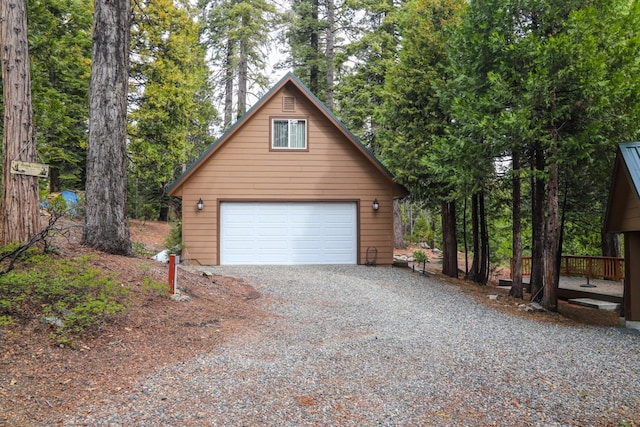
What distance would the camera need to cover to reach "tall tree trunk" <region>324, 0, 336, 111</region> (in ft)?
66.9

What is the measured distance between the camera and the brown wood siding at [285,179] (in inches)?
523

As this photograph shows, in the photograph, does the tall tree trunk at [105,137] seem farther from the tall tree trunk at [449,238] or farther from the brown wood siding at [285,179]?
the tall tree trunk at [449,238]

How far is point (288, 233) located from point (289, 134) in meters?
3.13

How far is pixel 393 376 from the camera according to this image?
4559mm

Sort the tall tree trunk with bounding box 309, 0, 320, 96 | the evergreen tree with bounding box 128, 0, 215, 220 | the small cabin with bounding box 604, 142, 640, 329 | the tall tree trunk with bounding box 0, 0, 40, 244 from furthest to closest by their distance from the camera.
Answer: the tall tree trunk with bounding box 309, 0, 320, 96
the evergreen tree with bounding box 128, 0, 215, 220
the small cabin with bounding box 604, 142, 640, 329
the tall tree trunk with bounding box 0, 0, 40, 244

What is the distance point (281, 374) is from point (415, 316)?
3758 millimetres

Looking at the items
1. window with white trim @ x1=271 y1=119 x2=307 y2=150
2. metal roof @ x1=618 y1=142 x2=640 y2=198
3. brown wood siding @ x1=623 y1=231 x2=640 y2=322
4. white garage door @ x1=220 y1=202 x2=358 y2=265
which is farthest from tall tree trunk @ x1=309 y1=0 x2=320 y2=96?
brown wood siding @ x1=623 y1=231 x2=640 y2=322

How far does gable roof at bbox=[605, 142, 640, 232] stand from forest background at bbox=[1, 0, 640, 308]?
508mm

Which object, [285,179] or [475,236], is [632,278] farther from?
[285,179]

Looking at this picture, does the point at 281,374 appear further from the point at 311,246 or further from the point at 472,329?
the point at 311,246

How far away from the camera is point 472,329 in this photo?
6.88m

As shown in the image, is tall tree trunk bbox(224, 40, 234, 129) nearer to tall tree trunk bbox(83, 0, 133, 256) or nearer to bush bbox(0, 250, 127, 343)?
tall tree trunk bbox(83, 0, 133, 256)

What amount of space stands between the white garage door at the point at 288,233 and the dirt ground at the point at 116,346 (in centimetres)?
514

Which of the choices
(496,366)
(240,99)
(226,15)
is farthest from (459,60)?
(226,15)
